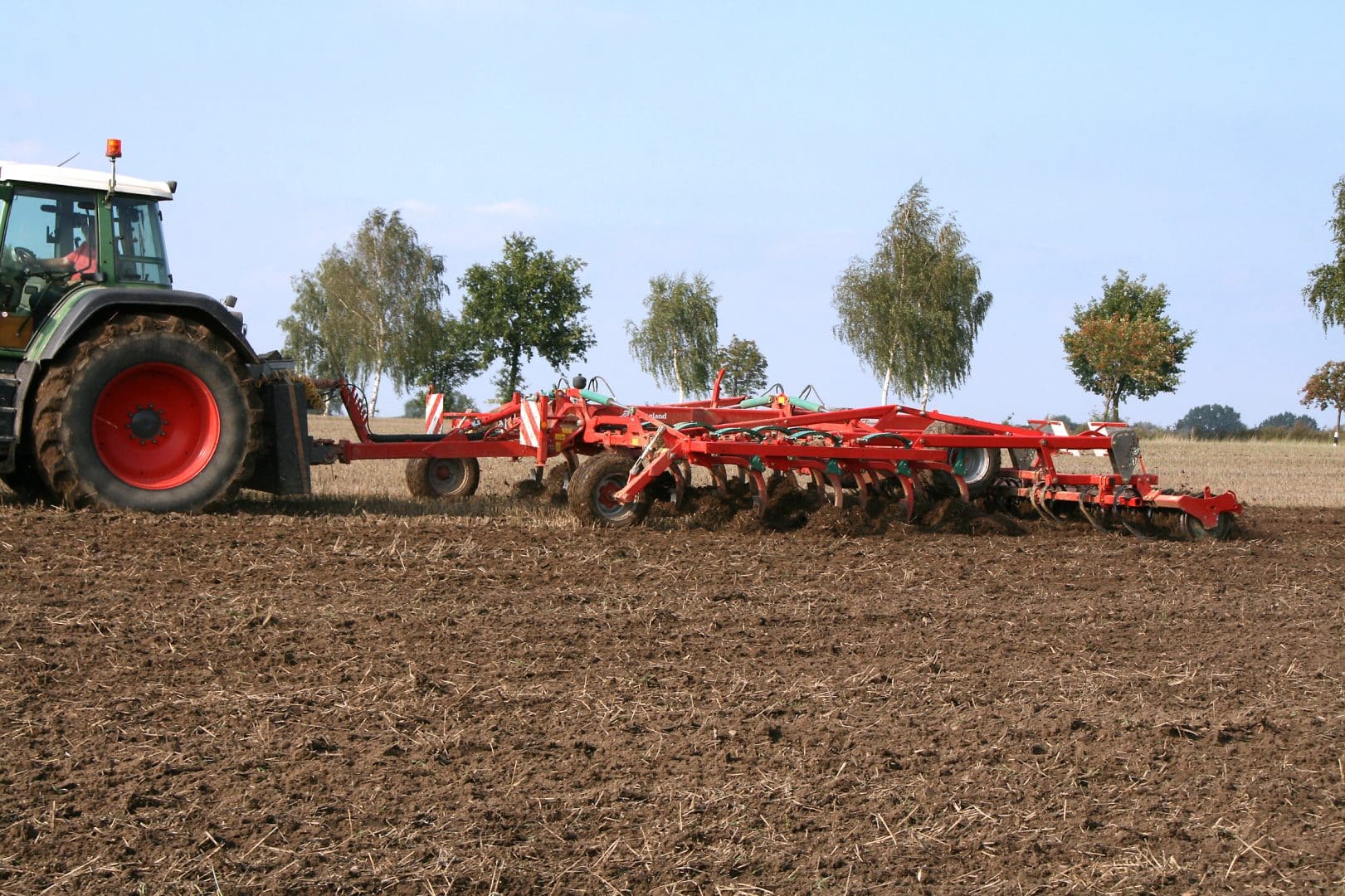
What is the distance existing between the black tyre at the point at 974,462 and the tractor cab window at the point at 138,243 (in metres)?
5.53

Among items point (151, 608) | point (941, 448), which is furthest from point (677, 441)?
point (151, 608)

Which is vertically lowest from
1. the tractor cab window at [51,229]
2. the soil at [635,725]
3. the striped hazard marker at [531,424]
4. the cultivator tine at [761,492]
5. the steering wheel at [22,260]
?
the soil at [635,725]

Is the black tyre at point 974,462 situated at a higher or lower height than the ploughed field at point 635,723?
higher

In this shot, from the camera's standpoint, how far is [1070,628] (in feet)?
18.9

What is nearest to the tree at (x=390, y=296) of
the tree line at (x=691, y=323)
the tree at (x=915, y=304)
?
the tree line at (x=691, y=323)

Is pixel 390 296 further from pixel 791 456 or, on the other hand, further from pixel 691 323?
pixel 791 456

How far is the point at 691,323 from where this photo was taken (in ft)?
140

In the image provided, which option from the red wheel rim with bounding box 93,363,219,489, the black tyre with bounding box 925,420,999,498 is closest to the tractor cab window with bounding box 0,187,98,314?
the red wheel rim with bounding box 93,363,219,489

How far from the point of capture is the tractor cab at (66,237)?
25.1 feet

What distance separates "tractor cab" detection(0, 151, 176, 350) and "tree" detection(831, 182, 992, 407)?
3094 cm

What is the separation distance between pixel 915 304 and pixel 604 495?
30.3m

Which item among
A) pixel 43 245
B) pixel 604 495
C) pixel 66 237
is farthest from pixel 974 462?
pixel 43 245

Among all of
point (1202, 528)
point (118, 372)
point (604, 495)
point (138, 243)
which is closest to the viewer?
point (118, 372)

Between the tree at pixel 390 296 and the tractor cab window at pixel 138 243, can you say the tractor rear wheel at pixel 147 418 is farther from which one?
the tree at pixel 390 296
